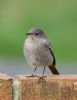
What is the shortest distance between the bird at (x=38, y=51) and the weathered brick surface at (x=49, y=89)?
2512mm

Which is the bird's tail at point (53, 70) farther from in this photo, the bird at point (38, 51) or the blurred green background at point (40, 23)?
the blurred green background at point (40, 23)

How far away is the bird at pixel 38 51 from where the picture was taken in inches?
329

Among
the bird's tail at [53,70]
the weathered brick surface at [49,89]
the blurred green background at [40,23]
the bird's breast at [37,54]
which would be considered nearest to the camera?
the weathered brick surface at [49,89]

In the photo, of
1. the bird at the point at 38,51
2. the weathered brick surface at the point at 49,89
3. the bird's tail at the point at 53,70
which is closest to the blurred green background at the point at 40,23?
the bird at the point at 38,51

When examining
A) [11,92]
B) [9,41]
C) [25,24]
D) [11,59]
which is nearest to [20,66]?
[11,59]

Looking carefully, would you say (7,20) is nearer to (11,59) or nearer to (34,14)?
(34,14)

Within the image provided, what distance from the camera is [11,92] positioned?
221 inches

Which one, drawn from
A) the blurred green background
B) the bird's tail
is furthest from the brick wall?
the blurred green background

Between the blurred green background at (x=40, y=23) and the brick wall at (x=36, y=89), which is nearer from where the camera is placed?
the brick wall at (x=36, y=89)

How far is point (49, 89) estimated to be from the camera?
5.62m

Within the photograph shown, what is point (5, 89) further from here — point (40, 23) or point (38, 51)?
point (40, 23)

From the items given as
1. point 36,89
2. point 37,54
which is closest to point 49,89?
point 36,89

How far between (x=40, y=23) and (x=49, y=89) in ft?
47.0

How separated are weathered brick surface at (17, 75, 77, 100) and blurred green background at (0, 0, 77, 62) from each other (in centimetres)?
993
